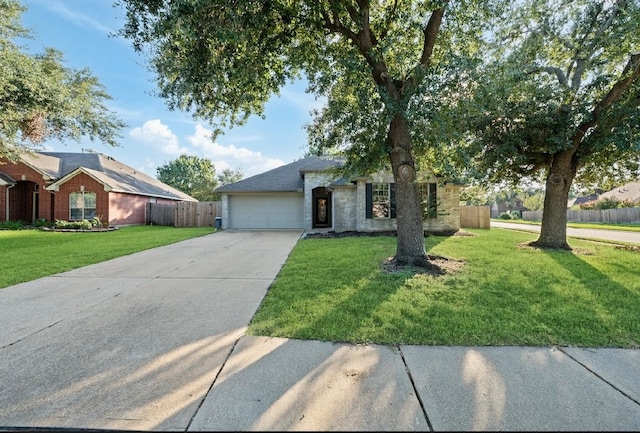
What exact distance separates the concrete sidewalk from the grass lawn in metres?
0.26

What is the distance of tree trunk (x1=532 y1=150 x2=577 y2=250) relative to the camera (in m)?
8.90

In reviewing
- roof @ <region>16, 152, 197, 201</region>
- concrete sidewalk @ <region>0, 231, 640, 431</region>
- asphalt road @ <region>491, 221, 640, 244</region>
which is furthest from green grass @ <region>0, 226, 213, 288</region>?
asphalt road @ <region>491, 221, 640, 244</region>

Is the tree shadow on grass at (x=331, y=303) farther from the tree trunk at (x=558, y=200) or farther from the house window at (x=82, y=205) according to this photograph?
the house window at (x=82, y=205)

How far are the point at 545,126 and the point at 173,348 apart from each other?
32.8 ft

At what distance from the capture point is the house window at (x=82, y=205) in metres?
18.0

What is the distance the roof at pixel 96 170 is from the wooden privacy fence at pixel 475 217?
21107mm

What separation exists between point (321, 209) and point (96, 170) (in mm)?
15220

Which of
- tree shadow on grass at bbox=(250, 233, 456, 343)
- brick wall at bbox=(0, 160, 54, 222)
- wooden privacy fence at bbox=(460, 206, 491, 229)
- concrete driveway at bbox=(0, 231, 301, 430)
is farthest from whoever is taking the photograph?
brick wall at bbox=(0, 160, 54, 222)

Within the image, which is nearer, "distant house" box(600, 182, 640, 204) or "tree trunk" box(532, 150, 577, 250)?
"tree trunk" box(532, 150, 577, 250)

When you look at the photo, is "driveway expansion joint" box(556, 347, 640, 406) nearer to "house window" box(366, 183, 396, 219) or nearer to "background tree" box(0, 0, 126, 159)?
"house window" box(366, 183, 396, 219)

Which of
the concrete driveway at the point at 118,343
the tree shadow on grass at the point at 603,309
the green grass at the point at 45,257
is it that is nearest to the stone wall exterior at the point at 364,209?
the green grass at the point at 45,257

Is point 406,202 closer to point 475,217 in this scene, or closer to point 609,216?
point 475,217

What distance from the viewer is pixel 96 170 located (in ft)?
64.5

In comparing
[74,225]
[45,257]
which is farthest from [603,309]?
[74,225]
